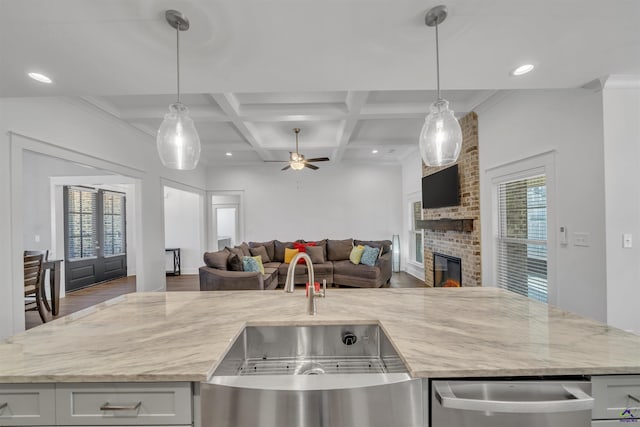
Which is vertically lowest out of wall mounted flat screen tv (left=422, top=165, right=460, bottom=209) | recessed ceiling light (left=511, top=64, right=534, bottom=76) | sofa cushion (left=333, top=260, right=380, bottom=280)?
sofa cushion (left=333, top=260, right=380, bottom=280)

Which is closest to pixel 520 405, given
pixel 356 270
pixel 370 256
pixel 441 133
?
pixel 441 133

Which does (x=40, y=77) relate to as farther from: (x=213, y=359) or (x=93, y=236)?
(x=93, y=236)

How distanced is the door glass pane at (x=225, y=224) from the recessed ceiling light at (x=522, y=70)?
21.3 feet

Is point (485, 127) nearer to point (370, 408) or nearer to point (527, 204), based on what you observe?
point (527, 204)

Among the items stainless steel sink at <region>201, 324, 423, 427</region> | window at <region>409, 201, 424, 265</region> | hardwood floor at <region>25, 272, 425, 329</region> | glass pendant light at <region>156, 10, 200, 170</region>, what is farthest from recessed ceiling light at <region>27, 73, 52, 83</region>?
window at <region>409, 201, 424, 265</region>

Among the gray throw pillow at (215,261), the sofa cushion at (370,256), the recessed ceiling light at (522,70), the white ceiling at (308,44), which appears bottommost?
the sofa cushion at (370,256)

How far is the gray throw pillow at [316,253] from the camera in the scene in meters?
5.69

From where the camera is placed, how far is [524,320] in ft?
4.20

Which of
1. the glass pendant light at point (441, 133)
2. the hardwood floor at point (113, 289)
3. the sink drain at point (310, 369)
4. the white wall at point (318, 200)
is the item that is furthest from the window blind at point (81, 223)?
the glass pendant light at point (441, 133)

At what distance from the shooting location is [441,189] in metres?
4.38

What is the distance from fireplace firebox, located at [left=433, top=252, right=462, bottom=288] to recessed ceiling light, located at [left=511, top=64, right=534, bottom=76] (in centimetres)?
267

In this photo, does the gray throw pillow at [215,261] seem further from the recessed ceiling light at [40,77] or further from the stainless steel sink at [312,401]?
the stainless steel sink at [312,401]

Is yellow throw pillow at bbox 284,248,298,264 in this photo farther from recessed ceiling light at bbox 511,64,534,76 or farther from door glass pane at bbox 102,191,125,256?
recessed ceiling light at bbox 511,64,534,76

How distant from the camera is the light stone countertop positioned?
88 cm
